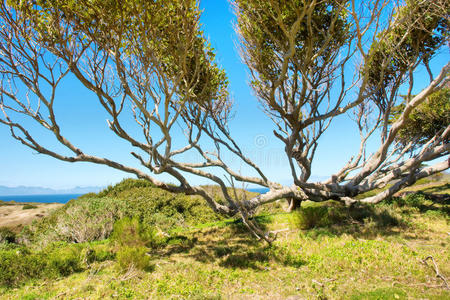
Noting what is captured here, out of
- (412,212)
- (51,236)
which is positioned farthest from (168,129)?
(412,212)

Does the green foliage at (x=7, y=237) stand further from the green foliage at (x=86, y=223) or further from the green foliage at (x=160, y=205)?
the green foliage at (x=160, y=205)

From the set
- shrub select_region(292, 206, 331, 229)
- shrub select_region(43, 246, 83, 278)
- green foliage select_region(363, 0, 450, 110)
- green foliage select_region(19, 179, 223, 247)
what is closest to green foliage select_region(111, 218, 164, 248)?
green foliage select_region(19, 179, 223, 247)

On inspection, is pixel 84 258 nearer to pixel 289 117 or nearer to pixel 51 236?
pixel 51 236

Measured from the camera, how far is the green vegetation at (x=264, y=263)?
496 centimetres

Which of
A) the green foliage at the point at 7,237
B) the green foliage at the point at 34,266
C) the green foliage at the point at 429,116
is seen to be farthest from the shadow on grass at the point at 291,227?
the green foliage at the point at 7,237

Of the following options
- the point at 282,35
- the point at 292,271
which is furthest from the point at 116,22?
the point at 292,271

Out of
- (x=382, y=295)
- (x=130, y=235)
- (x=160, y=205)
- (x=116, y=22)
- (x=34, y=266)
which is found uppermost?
(x=116, y=22)

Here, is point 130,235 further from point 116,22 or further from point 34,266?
point 116,22

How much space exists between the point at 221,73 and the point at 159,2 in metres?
5.04

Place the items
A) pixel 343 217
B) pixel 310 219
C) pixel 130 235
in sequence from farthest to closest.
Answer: pixel 343 217 → pixel 310 219 → pixel 130 235

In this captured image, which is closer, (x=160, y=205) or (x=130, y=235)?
(x=130, y=235)

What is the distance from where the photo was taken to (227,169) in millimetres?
11219

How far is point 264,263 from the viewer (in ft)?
21.6

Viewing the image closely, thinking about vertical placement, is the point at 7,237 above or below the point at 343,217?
below
